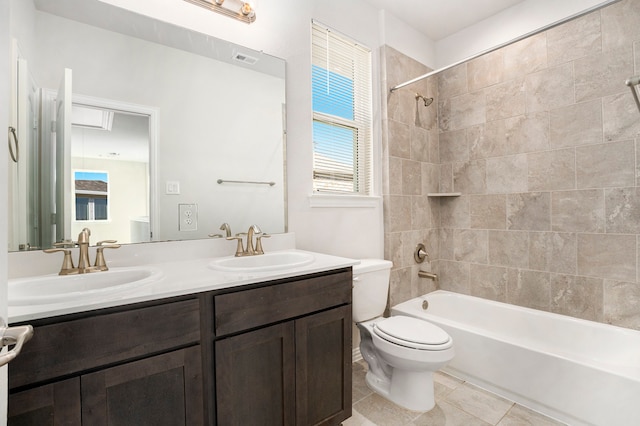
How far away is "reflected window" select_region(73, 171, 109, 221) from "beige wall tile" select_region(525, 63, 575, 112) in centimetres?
284

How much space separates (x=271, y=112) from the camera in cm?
188

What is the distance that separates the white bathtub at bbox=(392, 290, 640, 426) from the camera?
1535mm

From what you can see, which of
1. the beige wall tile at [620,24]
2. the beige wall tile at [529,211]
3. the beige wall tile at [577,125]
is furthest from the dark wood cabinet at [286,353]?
the beige wall tile at [620,24]

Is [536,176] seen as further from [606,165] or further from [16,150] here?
[16,150]

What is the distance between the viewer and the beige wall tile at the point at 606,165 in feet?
6.41

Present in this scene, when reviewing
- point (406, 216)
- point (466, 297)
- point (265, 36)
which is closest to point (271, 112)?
point (265, 36)

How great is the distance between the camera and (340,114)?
2303 millimetres

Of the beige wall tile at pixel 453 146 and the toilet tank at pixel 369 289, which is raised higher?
the beige wall tile at pixel 453 146

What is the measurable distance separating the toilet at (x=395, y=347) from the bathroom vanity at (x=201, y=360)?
34 centimetres

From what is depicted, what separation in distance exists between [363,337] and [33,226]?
6.07 ft

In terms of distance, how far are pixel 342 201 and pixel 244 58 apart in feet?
3.60

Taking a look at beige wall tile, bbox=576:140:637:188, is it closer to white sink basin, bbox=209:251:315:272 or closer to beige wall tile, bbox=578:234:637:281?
beige wall tile, bbox=578:234:637:281

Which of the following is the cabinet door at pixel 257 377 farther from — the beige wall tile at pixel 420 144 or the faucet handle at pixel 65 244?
the beige wall tile at pixel 420 144

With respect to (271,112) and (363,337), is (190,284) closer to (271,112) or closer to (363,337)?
(271,112)
